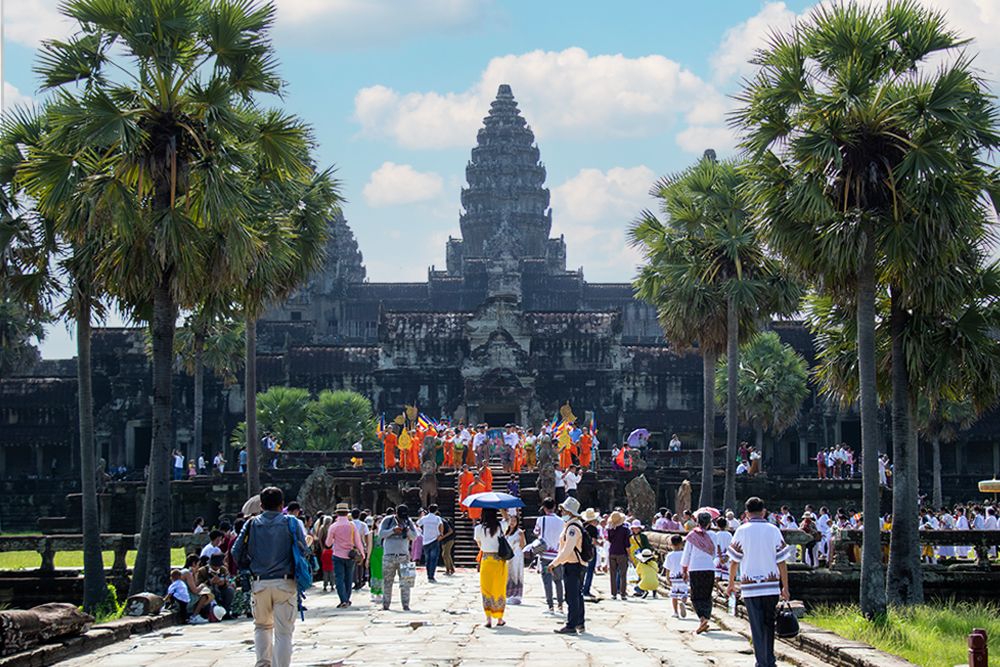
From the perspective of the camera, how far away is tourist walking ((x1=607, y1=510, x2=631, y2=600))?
20.4 m

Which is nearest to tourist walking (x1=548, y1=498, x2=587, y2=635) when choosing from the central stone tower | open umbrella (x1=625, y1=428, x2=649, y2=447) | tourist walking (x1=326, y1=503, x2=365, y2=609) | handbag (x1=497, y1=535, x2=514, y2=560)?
handbag (x1=497, y1=535, x2=514, y2=560)

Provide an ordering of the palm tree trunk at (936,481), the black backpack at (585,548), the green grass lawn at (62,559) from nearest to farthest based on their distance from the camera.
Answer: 1. the black backpack at (585,548)
2. the green grass lawn at (62,559)
3. the palm tree trunk at (936,481)

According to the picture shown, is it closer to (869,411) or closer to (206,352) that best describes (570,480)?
(869,411)

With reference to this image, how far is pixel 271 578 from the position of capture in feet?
38.5

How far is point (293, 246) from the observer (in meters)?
27.5

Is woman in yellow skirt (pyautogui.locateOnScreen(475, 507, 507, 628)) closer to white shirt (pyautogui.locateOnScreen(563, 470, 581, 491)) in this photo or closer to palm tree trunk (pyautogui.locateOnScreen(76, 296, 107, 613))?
palm tree trunk (pyautogui.locateOnScreen(76, 296, 107, 613))

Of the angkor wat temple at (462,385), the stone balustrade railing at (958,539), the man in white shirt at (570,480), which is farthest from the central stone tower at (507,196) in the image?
the stone balustrade railing at (958,539)

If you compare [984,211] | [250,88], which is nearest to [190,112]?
[250,88]

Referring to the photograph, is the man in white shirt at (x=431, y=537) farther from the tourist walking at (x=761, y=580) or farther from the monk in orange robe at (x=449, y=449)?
the monk in orange robe at (x=449, y=449)

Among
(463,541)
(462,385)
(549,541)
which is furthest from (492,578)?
(462,385)

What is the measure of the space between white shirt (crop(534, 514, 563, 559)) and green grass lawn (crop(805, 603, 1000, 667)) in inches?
141

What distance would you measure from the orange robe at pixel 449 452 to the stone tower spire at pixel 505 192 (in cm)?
4809

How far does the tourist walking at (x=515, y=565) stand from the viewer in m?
19.8

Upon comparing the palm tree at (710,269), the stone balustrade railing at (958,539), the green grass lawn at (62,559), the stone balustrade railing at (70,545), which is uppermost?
the palm tree at (710,269)
